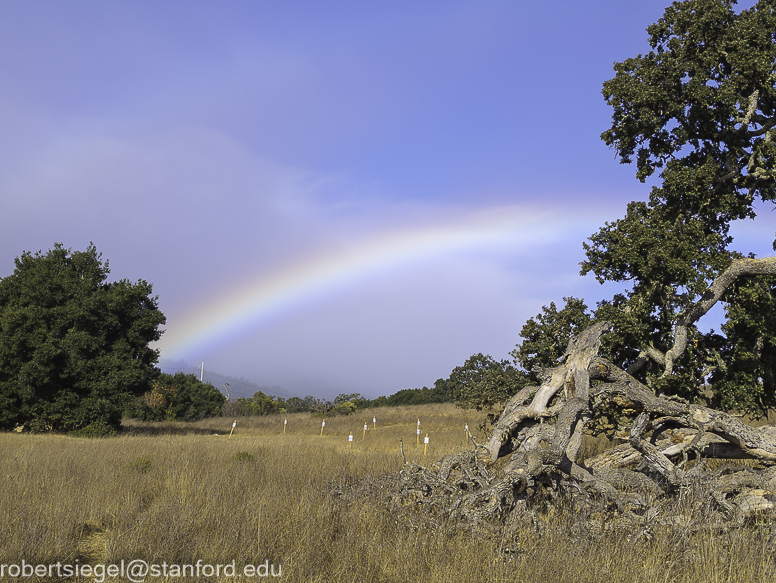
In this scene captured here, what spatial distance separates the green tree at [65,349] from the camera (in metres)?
22.1

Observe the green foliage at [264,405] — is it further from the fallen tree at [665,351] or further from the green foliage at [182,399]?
the fallen tree at [665,351]

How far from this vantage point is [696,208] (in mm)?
10781

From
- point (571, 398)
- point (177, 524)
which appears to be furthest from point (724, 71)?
point (177, 524)

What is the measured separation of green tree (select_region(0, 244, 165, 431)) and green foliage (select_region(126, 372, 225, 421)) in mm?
13426

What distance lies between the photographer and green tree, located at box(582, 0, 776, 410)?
30.5ft

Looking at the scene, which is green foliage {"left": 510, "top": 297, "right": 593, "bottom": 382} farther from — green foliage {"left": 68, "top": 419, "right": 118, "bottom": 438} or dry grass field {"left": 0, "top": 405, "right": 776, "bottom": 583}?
green foliage {"left": 68, "top": 419, "right": 118, "bottom": 438}

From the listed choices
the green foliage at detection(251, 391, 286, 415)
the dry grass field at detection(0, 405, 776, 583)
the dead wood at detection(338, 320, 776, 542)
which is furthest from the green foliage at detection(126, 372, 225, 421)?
the dead wood at detection(338, 320, 776, 542)

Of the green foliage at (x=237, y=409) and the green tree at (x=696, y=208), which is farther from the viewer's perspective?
the green foliage at (x=237, y=409)

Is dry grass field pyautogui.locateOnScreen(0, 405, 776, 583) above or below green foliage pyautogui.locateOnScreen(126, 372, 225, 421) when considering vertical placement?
above

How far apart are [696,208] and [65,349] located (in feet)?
82.3

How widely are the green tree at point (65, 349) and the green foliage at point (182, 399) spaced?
13.4 m

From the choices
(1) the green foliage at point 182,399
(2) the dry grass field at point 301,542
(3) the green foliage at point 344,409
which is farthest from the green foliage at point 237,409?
(2) the dry grass field at point 301,542

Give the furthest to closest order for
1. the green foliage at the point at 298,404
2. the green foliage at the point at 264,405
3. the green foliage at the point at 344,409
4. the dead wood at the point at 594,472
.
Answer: the green foliage at the point at 298,404, the green foliage at the point at 264,405, the green foliage at the point at 344,409, the dead wood at the point at 594,472

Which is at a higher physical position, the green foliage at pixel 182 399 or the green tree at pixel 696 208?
the green tree at pixel 696 208
